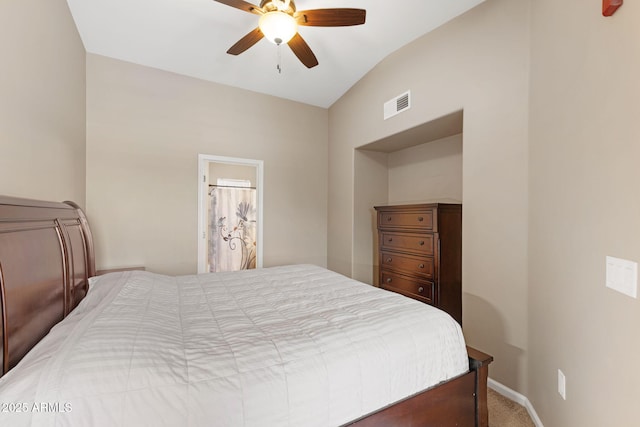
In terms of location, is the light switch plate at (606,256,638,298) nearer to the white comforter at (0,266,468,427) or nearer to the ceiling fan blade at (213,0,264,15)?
the white comforter at (0,266,468,427)

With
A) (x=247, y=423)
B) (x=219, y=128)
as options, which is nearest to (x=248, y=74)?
(x=219, y=128)

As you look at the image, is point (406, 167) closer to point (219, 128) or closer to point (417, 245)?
point (417, 245)

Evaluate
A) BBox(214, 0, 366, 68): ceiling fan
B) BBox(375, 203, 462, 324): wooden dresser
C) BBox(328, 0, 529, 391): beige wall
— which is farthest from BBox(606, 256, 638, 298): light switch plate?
BBox(214, 0, 366, 68): ceiling fan

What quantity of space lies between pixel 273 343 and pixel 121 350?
497mm

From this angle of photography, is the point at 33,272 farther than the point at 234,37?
No

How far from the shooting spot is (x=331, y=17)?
1.87 m

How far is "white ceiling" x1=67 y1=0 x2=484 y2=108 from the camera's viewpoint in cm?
221

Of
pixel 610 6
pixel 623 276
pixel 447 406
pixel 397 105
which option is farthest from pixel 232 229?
pixel 610 6

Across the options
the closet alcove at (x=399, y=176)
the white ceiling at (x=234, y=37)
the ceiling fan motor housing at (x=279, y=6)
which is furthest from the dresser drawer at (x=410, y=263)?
the ceiling fan motor housing at (x=279, y=6)

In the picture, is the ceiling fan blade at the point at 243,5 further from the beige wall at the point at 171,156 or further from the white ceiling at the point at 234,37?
the beige wall at the point at 171,156

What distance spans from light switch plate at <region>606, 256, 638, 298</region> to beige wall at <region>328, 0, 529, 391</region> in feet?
2.94

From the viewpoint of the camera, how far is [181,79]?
3070 millimetres

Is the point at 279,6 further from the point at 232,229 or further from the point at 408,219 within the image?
the point at 232,229

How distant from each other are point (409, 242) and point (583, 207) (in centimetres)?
164
